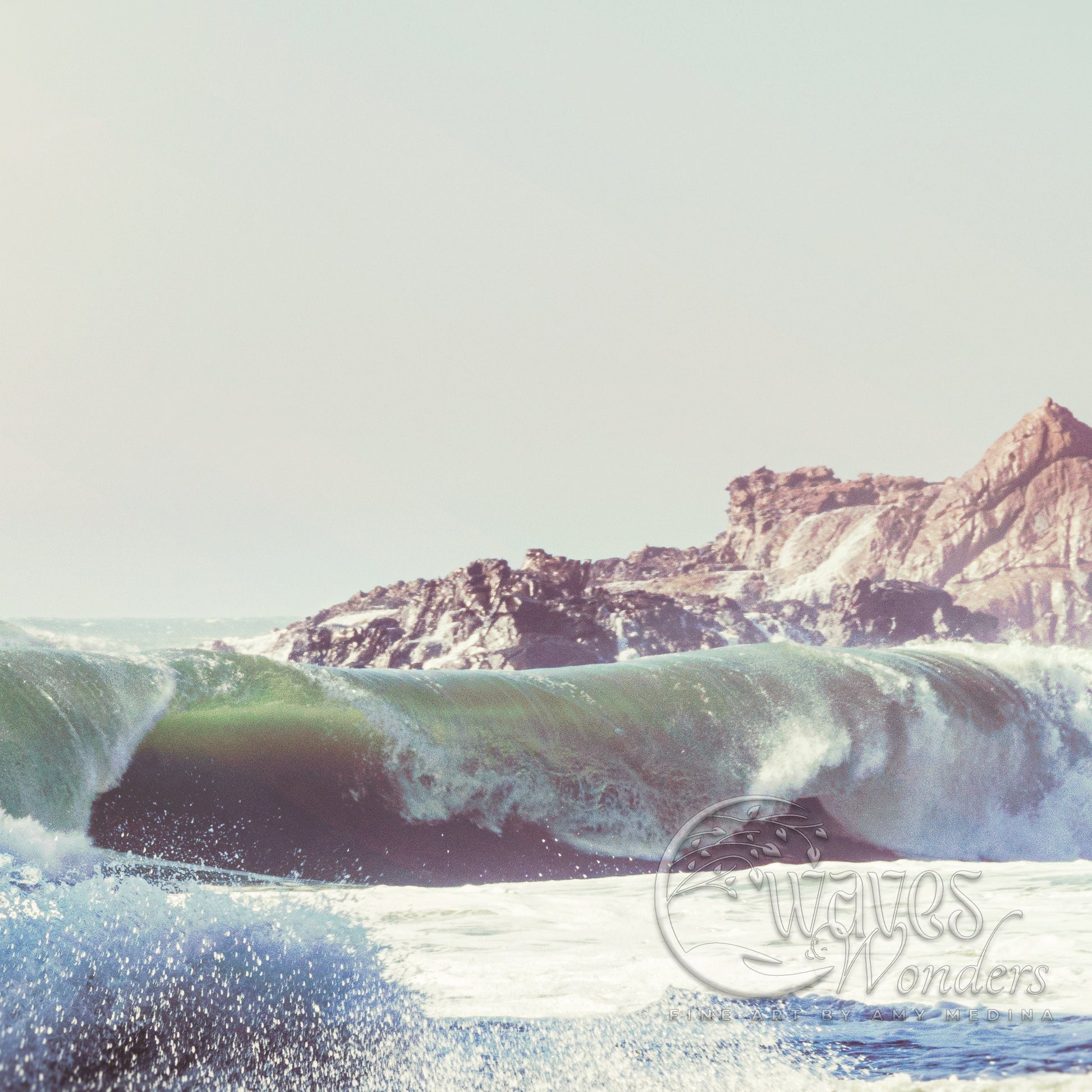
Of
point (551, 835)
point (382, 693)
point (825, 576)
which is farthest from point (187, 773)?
point (825, 576)

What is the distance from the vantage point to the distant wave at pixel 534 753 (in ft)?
24.7

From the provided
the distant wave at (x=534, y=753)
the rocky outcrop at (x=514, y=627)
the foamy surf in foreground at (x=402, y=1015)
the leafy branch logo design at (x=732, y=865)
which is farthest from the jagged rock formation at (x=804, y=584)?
the foamy surf in foreground at (x=402, y=1015)

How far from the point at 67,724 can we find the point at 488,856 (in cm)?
317

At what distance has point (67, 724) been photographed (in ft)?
24.2

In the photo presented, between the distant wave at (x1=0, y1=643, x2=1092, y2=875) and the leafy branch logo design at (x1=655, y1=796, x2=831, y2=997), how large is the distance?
0.82ft

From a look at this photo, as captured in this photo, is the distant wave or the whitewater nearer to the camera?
the whitewater

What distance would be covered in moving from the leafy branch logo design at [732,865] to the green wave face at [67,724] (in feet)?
12.6

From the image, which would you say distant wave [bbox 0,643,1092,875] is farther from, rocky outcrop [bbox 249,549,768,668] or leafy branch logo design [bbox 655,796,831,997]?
rocky outcrop [bbox 249,549,768,668]

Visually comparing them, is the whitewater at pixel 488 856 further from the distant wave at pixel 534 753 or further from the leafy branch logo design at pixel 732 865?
the leafy branch logo design at pixel 732 865

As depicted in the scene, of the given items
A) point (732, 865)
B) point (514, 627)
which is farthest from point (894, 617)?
point (732, 865)

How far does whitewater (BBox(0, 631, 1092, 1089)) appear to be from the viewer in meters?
3.70

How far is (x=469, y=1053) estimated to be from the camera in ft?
12.3

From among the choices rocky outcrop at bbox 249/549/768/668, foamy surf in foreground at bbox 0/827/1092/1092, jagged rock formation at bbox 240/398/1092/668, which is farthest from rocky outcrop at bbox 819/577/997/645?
foamy surf in foreground at bbox 0/827/1092/1092

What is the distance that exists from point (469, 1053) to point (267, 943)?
110 centimetres
